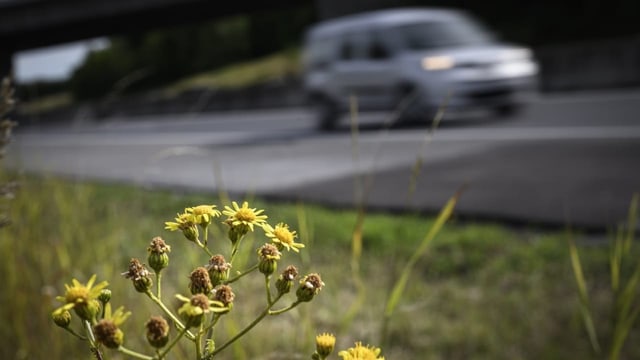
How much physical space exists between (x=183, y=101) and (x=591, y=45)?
54.6 ft

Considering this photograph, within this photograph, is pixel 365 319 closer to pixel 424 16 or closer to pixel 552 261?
pixel 552 261

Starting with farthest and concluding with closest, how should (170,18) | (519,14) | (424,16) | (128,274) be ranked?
(170,18), (519,14), (424,16), (128,274)

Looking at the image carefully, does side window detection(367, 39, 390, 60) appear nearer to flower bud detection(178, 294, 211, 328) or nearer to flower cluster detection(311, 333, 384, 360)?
flower cluster detection(311, 333, 384, 360)

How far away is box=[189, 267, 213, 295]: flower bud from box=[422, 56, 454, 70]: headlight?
11.4 meters

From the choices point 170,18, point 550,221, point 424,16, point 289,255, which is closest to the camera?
point 289,255

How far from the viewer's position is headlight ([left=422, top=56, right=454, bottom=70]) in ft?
39.4

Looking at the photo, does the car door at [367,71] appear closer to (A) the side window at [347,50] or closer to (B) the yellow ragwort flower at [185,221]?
(A) the side window at [347,50]

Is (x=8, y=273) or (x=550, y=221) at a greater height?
(x=8, y=273)

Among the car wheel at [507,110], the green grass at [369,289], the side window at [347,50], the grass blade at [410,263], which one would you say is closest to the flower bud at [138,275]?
the grass blade at [410,263]

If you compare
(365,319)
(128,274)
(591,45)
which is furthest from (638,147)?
(591,45)

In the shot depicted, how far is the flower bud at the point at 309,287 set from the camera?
3.07 feet

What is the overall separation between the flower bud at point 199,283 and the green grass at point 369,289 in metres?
1.31

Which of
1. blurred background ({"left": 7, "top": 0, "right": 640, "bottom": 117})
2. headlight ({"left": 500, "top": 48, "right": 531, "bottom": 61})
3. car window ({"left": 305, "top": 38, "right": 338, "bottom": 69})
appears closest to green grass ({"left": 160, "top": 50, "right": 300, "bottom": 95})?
blurred background ({"left": 7, "top": 0, "right": 640, "bottom": 117})

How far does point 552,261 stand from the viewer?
407 centimetres
